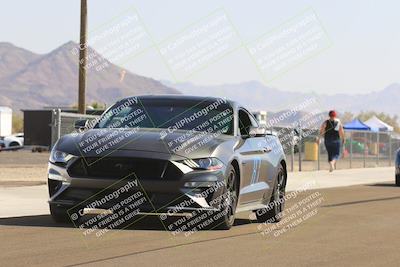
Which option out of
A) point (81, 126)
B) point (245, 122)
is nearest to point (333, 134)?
point (245, 122)

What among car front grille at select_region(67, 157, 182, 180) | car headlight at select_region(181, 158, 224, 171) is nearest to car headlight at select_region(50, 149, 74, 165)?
car front grille at select_region(67, 157, 182, 180)

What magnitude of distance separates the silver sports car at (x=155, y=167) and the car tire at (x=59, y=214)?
0.01 m

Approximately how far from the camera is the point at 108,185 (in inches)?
440

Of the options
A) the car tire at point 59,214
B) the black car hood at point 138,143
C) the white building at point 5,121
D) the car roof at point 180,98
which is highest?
the car roof at point 180,98

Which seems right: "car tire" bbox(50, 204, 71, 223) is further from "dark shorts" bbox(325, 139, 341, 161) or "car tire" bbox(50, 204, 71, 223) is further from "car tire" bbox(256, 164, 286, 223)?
"dark shorts" bbox(325, 139, 341, 161)

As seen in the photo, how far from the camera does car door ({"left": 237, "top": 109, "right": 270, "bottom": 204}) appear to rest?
1243cm

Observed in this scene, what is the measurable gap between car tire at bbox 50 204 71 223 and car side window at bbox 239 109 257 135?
8.30 ft

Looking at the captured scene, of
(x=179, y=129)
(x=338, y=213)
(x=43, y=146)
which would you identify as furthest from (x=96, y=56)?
(x=43, y=146)

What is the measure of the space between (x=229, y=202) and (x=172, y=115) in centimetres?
147

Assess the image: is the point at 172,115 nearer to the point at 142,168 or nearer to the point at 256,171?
the point at 256,171

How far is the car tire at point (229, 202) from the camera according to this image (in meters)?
11.6

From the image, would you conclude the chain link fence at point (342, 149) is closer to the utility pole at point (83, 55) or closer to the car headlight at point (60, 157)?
the utility pole at point (83, 55)

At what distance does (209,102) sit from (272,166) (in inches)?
54.7

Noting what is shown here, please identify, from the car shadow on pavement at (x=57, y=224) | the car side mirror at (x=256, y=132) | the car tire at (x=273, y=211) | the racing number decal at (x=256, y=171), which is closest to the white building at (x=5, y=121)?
the car tire at (x=273, y=211)
